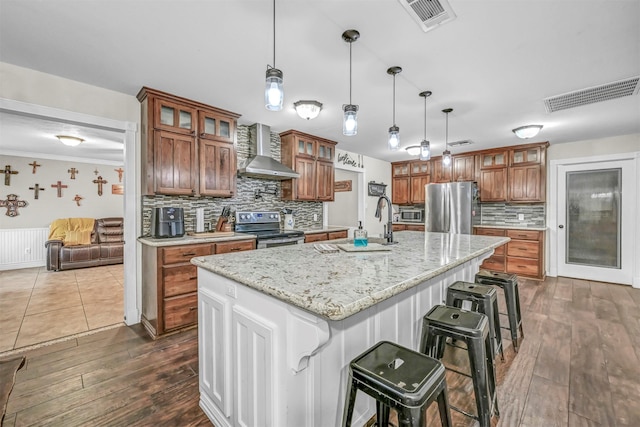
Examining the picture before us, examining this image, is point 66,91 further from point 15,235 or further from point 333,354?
point 15,235

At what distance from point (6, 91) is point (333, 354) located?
324cm

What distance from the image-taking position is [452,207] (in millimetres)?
5270

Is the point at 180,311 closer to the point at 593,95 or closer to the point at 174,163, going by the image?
the point at 174,163

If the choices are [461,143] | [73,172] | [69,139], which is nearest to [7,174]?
[73,172]

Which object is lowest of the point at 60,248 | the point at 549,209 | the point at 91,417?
the point at 91,417

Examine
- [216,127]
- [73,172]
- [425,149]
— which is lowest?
[425,149]

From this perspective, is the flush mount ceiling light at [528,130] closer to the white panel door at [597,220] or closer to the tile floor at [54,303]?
the white panel door at [597,220]

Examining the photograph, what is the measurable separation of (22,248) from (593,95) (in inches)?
361

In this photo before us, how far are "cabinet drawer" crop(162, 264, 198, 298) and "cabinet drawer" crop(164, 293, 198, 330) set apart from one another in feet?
0.20

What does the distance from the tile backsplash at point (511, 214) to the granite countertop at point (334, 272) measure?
424 cm

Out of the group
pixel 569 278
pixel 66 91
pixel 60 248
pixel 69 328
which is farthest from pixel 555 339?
pixel 60 248

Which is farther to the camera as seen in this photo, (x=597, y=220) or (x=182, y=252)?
(x=597, y=220)

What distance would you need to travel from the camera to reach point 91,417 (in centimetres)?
158

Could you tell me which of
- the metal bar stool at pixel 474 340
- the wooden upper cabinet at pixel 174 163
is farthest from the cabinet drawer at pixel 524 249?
the wooden upper cabinet at pixel 174 163
